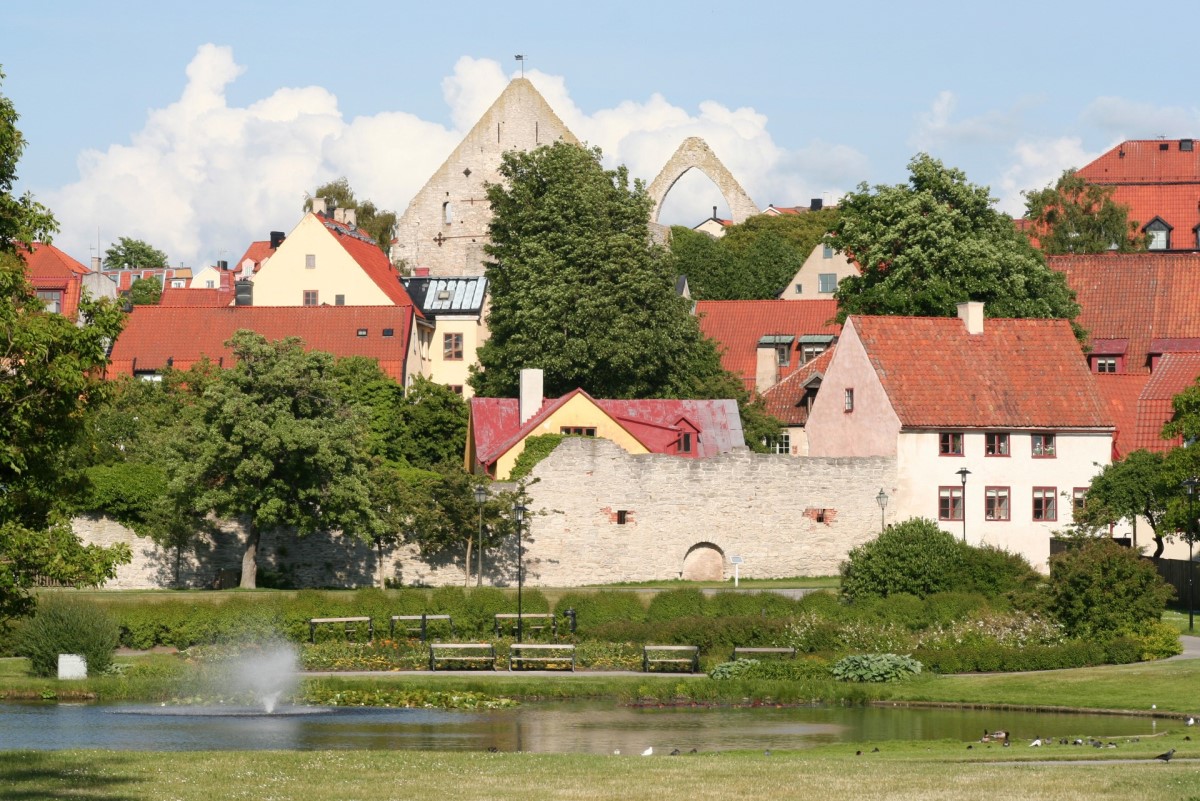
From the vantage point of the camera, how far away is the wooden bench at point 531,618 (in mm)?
48594

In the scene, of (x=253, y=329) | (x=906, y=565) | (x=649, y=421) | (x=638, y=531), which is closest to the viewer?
(x=906, y=565)

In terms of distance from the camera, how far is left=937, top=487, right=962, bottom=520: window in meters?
64.5

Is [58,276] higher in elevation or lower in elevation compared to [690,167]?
lower

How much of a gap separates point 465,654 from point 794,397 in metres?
34.8

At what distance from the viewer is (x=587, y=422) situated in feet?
214

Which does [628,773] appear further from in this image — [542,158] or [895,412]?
[542,158]

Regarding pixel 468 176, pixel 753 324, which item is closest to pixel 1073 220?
pixel 753 324

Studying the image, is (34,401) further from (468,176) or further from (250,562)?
(468,176)

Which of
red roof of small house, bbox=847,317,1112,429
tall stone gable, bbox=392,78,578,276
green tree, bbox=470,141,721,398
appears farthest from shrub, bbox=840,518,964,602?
tall stone gable, bbox=392,78,578,276

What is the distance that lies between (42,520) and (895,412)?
143ft

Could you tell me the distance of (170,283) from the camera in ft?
484

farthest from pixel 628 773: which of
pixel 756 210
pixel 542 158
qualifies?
pixel 756 210

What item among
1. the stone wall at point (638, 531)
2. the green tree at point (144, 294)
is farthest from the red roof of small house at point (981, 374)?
the green tree at point (144, 294)

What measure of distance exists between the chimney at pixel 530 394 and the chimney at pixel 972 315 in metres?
14.5
